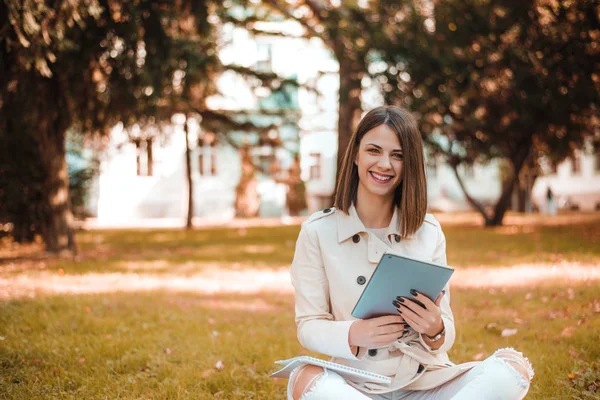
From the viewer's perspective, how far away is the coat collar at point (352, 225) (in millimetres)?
3107

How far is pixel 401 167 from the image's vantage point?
3.14 meters

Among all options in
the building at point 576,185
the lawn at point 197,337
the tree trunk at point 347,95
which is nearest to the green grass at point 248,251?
the lawn at point 197,337

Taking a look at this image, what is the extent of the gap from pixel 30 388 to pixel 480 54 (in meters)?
15.5

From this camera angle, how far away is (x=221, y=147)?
21.7 metres

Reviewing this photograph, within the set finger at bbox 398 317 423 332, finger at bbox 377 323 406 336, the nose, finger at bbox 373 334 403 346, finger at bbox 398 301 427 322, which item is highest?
the nose

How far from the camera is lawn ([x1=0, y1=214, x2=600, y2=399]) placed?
14.8ft

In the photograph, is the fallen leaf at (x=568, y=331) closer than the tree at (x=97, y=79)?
Yes

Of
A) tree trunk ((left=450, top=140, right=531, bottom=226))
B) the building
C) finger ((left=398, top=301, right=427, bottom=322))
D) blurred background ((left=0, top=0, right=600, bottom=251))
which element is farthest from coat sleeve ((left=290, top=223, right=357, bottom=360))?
the building

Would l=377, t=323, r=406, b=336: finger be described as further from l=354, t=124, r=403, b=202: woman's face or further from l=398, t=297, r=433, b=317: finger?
l=354, t=124, r=403, b=202: woman's face

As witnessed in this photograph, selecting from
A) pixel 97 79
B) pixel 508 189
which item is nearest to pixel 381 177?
pixel 97 79

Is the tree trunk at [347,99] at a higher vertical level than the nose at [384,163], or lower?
higher

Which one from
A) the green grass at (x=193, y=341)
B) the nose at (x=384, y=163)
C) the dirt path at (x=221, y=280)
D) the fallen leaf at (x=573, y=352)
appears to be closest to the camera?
the nose at (x=384, y=163)

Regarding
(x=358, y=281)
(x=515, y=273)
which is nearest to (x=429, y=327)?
(x=358, y=281)

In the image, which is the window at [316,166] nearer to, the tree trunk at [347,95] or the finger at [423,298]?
the tree trunk at [347,95]
